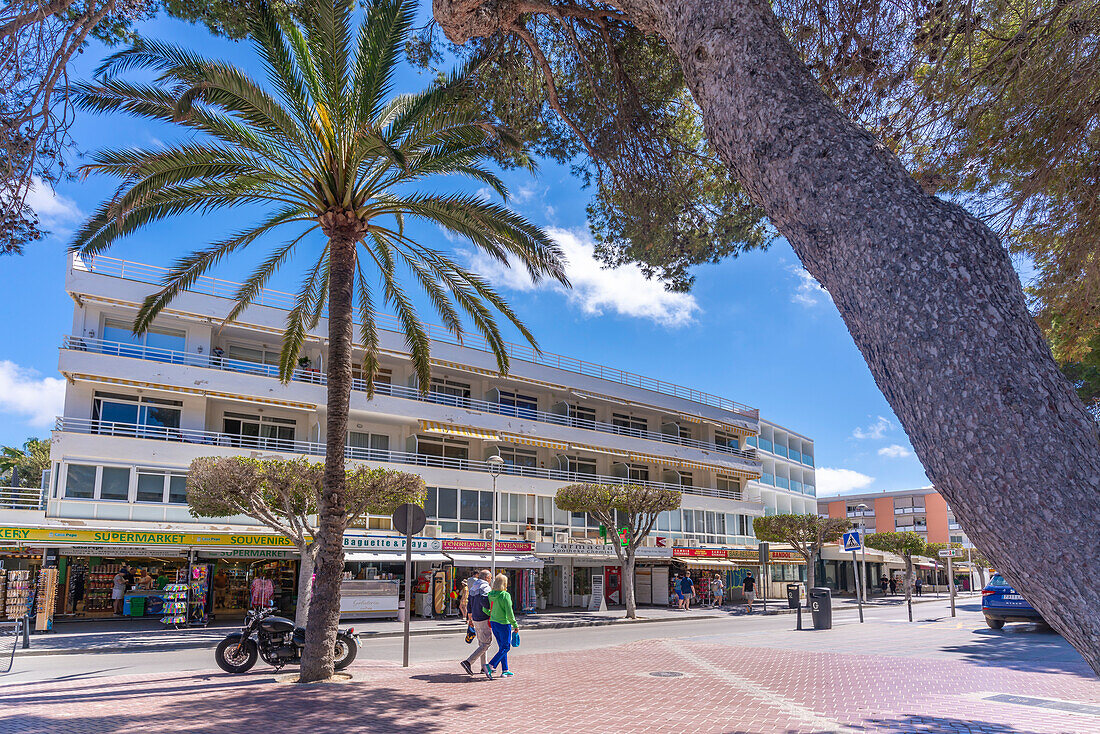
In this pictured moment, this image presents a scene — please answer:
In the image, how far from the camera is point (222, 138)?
12914mm

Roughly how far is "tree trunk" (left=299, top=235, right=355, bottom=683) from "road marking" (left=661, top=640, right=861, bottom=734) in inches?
234

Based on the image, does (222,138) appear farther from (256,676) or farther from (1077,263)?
(1077,263)

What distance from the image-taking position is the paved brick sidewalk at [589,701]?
8.09 m

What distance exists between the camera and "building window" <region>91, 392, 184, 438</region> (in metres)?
26.5

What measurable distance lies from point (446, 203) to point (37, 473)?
48.9 m

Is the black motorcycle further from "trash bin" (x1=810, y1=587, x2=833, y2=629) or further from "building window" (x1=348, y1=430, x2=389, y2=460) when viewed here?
"building window" (x1=348, y1=430, x2=389, y2=460)

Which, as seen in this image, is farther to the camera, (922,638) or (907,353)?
(922,638)

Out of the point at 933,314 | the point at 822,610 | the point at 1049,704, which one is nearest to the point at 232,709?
the point at 933,314

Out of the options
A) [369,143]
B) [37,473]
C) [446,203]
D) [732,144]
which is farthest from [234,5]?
[37,473]

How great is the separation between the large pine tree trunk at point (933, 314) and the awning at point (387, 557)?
82.9 ft

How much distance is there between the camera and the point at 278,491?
2084 centimetres

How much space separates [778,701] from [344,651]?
6.65 metres

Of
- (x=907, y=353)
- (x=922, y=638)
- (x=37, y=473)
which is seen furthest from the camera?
(x=37, y=473)

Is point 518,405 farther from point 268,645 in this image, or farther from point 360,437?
point 268,645
